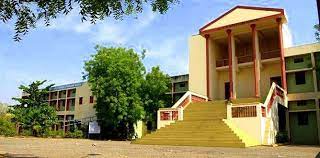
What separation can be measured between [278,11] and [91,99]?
79.5 feet

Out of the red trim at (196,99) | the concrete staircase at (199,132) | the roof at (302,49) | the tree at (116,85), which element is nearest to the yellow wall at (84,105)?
the tree at (116,85)

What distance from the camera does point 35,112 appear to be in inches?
1228

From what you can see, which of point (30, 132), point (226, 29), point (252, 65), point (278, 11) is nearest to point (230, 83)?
point (252, 65)

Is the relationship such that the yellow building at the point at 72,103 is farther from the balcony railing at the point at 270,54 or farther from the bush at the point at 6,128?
the balcony railing at the point at 270,54

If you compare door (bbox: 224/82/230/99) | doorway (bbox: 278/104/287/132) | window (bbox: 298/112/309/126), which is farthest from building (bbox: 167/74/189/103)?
window (bbox: 298/112/309/126)

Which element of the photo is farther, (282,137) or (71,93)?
(71,93)

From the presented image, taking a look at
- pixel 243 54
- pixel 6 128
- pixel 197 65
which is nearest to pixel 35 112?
pixel 6 128

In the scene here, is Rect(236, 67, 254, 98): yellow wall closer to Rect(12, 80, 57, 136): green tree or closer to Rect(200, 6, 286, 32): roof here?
Rect(200, 6, 286, 32): roof

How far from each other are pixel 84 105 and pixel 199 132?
26.2 meters

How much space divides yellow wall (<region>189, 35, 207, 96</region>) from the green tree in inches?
562

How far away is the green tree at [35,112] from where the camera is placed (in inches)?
1208

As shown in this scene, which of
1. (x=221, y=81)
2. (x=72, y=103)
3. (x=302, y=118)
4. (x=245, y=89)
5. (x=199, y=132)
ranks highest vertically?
(x=221, y=81)

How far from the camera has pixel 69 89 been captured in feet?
143

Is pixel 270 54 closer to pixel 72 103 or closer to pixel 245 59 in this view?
pixel 245 59
